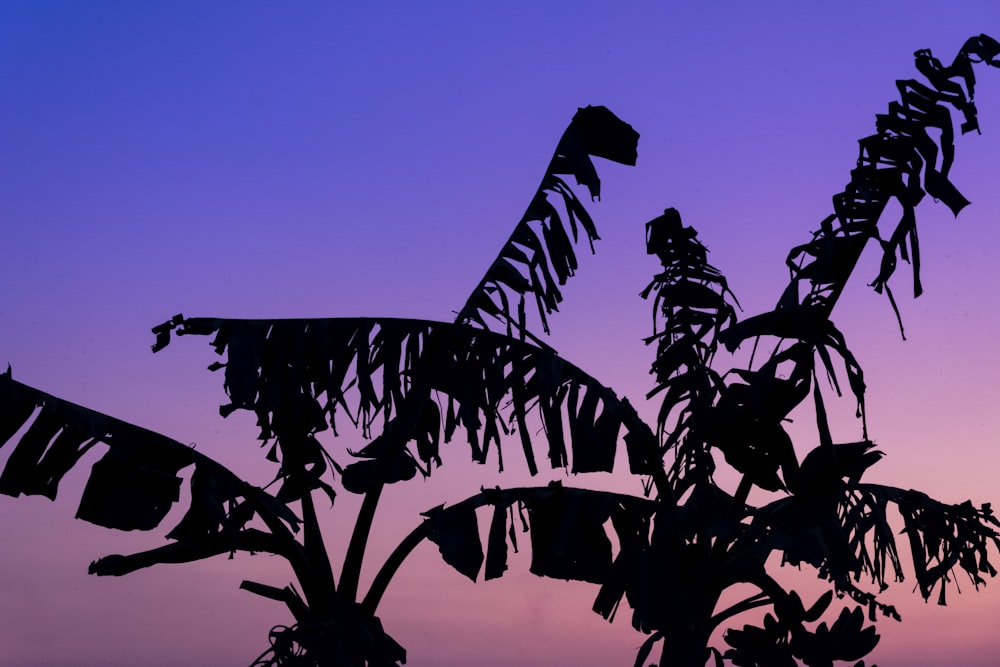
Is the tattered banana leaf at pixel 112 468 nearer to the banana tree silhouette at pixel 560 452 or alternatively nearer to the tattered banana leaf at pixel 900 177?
the banana tree silhouette at pixel 560 452

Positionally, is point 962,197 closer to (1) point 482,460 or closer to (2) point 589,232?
(2) point 589,232

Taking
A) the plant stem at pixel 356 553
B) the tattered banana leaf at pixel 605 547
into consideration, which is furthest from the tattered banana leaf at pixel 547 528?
the plant stem at pixel 356 553

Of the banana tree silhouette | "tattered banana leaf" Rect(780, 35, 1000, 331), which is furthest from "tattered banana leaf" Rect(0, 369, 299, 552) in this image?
"tattered banana leaf" Rect(780, 35, 1000, 331)

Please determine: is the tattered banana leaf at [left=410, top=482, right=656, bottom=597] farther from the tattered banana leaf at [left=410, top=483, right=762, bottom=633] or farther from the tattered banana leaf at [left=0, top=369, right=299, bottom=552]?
the tattered banana leaf at [left=0, top=369, right=299, bottom=552]

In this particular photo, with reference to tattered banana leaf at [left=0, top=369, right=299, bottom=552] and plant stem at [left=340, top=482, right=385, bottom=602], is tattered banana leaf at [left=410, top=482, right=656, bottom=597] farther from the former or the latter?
tattered banana leaf at [left=0, top=369, right=299, bottom=552]

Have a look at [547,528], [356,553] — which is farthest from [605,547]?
[356,553]

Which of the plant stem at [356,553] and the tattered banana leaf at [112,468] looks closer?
the tattered banana leaf at [112,468]

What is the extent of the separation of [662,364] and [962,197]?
2399 millimetres

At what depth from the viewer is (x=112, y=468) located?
5652mm

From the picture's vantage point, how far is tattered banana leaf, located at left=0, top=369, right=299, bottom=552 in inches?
221

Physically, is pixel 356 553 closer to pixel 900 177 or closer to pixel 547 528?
pixel 547 528

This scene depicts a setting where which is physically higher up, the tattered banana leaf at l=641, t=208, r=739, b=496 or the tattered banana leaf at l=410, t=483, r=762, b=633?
the tattered banana leaf at l=641, t=208, r=739, b=496

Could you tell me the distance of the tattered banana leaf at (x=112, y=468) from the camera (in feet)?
18.4

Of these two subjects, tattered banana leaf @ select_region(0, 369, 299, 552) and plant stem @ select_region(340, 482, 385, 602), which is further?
plant stem @ select_region(340, 482, 385, 602)
